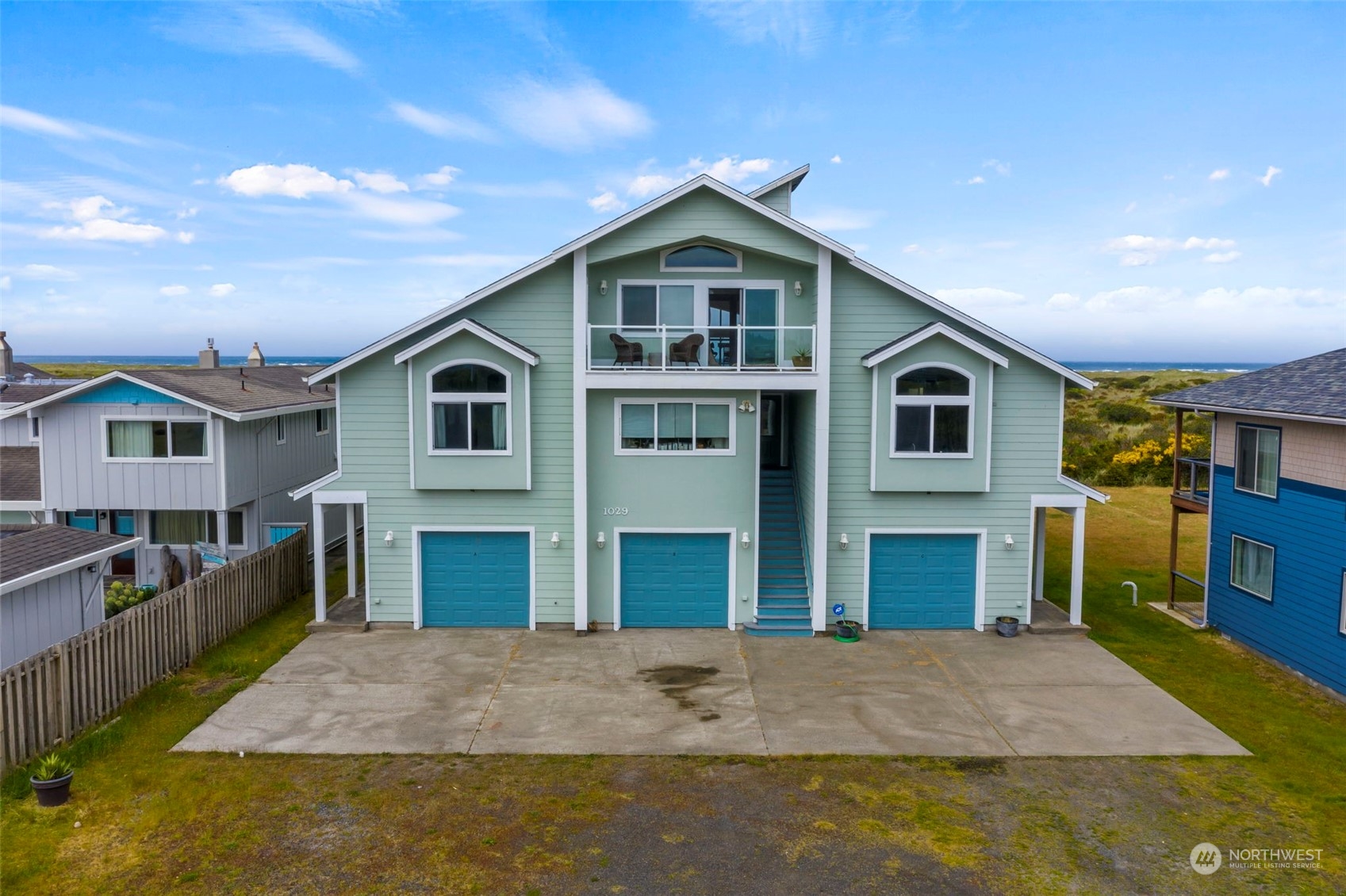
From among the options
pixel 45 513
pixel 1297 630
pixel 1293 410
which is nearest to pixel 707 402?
pixel 1293 410

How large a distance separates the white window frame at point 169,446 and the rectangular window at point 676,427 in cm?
912

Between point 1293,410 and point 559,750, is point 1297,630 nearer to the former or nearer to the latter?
point 1293,410

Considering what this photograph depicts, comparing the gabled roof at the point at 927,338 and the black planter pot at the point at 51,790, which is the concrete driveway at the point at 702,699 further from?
the gabled roof at the point at 927,338

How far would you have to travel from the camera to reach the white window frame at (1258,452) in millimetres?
13891

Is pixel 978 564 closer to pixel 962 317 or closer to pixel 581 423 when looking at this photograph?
pixel 962 317

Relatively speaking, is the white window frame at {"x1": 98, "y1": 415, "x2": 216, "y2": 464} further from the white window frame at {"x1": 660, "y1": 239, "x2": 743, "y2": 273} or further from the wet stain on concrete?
the wet stain on concrete

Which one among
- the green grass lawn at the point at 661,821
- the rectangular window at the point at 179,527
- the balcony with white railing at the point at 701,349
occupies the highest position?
the balcony with white railing at the point at 701,349

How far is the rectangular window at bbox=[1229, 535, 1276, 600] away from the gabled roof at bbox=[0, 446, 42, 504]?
24450 mm

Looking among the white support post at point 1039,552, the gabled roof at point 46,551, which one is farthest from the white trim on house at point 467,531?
the white support post at point 1039,552

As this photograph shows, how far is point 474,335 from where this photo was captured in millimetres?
14680

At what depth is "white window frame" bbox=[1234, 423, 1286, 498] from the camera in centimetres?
1389

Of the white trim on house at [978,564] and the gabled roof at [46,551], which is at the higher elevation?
the gabled roof at [46,551]

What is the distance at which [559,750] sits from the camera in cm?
1050

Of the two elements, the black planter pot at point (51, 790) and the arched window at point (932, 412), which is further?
the arched window at point (932, 412)
